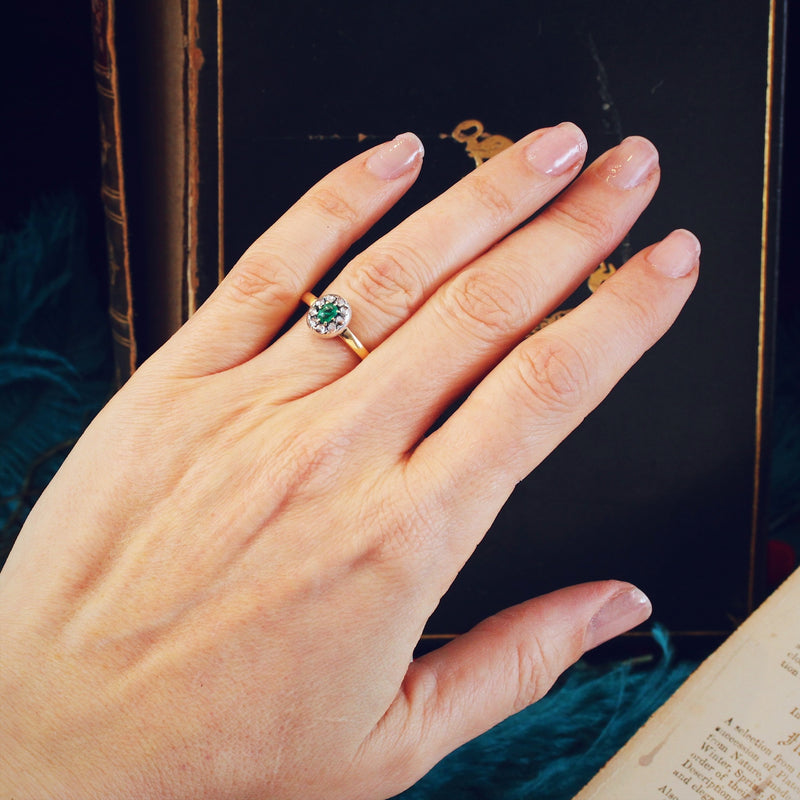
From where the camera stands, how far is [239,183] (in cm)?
82

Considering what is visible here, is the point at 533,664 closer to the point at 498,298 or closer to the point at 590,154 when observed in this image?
the point at 498,298

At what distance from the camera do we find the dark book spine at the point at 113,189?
2.77 feet

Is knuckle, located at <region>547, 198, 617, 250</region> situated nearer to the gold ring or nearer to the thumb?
the gold ring

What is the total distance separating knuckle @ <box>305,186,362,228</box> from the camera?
73 centimetres

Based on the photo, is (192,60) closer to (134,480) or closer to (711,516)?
(134,480)

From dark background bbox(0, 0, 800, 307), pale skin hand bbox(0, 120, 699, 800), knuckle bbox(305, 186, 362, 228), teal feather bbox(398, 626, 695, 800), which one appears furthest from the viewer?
dark background bbox(0, 0, 800, 307)

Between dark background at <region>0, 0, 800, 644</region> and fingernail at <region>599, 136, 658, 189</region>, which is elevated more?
dark background at <region>0, 0, 800, 644</region>

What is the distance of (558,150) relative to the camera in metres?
0.71

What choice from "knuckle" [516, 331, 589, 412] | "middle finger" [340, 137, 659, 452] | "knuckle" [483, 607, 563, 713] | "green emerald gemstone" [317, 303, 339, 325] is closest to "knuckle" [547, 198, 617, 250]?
"middle finger" [340, 137, 659, 452]

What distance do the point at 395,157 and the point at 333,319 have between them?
17cm

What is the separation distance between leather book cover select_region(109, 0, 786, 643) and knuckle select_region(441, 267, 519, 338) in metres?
0.18

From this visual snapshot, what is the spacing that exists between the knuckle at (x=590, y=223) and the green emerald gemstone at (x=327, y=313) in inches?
8.5

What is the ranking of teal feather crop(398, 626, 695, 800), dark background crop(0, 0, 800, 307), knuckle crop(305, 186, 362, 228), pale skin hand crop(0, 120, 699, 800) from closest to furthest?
pale skin hand crop(0, 120, 699, 800) → knuckle crop(305, 186, 362, 228) → teal feather crop(398, 626, 695, 800) → dark background crop(0, 0, 800, 307)

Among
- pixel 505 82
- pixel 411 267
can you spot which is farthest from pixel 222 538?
pixel 505 82
